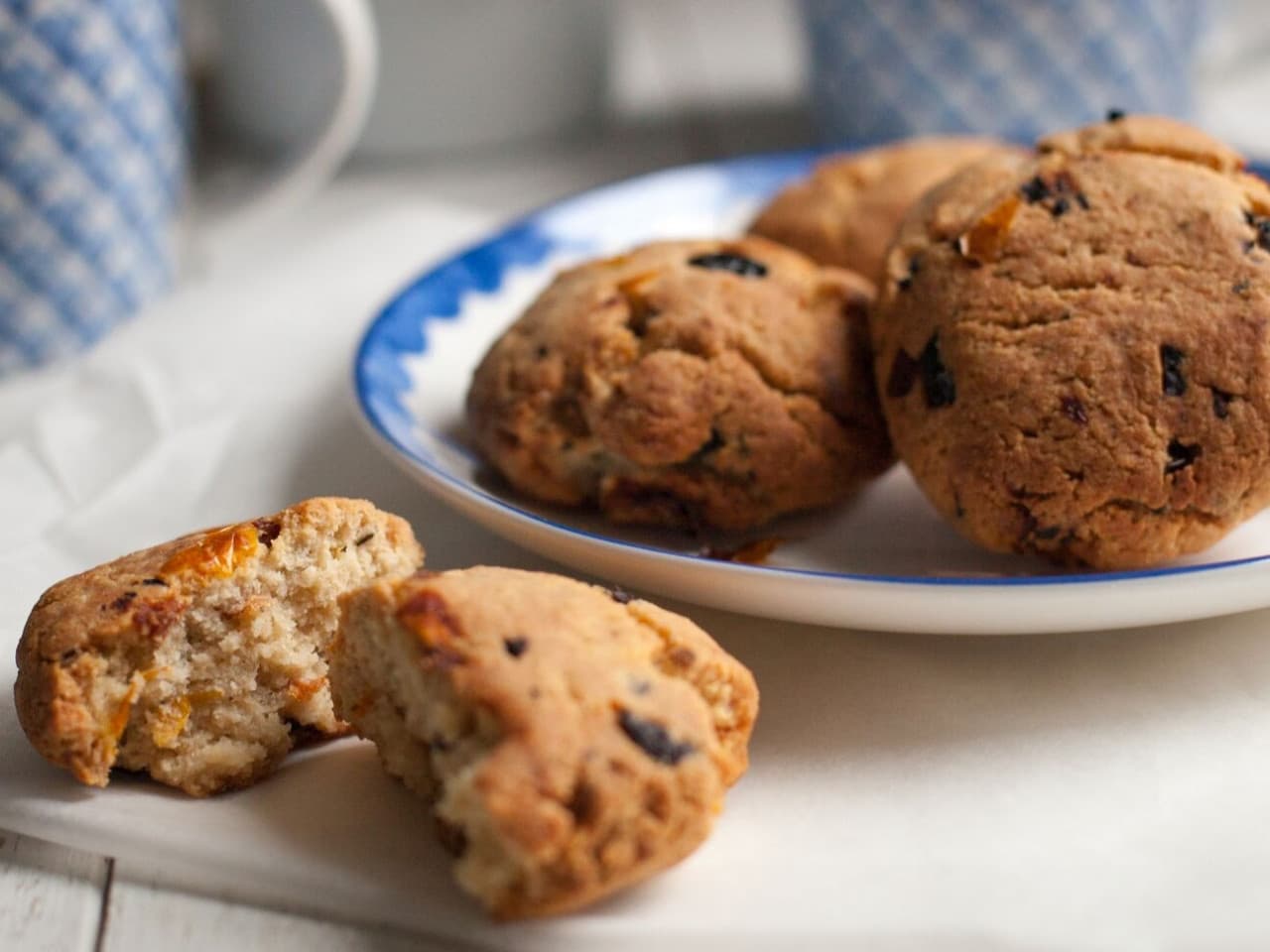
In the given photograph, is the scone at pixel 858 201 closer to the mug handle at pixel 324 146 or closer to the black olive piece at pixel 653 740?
the mug handle at pixel 324 146

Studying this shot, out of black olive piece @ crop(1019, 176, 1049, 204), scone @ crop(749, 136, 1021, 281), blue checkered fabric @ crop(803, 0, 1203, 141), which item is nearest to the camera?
black olive piece @ crop(1019, 176, 1049, 204)

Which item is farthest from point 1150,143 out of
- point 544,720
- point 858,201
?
point 544,720

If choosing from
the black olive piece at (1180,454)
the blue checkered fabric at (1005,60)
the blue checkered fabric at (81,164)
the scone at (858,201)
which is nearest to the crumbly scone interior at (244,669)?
the black olive piece at (1180,454)

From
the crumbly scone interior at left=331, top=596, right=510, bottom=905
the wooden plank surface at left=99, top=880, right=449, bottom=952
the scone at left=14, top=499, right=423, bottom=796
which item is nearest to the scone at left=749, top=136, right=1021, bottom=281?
the scone at left=14, top=499, right=423, bottom=796

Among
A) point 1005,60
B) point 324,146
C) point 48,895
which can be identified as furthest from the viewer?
point 1005,60

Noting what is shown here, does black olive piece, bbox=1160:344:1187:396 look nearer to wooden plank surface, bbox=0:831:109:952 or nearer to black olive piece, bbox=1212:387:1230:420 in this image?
black olive piece, bbox=1212:387:1230:420

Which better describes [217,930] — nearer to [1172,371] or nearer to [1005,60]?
[1172,371]

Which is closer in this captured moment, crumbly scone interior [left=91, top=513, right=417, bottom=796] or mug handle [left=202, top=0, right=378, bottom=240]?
crumbly scone interior [left=91, top=513, right=417, bottom=796]
